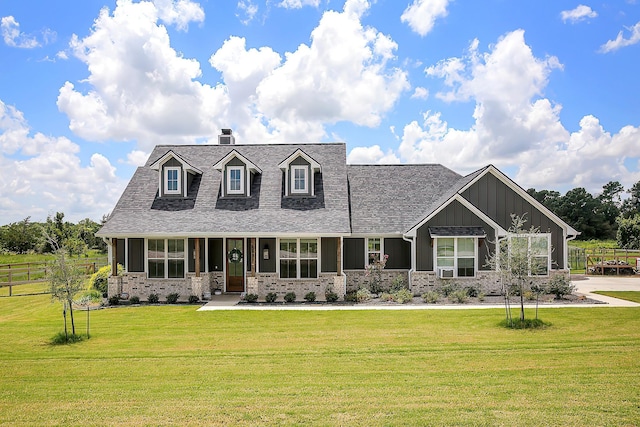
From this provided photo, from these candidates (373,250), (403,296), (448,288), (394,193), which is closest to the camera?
(403,296)

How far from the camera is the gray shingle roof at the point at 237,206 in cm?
1970

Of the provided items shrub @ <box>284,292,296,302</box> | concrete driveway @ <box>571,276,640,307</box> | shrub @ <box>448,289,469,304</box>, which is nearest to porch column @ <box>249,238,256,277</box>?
shrub @ <box>284,292,296,302</box>

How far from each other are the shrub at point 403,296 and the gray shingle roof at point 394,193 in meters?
3.40

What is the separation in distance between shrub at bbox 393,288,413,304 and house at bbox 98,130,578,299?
4.73ft

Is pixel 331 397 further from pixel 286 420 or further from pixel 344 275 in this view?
pixel 344 275

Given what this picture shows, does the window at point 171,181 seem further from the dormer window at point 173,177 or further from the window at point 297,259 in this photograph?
the window at point 297,259

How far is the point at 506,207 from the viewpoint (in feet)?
67.8

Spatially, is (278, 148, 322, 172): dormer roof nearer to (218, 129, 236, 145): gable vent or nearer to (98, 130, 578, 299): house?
(98, 130, 578, 299): house

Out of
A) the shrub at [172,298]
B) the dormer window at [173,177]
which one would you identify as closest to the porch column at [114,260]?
the shrub at [172,298]

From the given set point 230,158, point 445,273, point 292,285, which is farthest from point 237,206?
point 445,273

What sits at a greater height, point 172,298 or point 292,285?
point 292,285

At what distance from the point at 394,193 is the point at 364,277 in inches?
214

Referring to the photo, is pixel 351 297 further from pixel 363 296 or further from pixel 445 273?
pixel 445 273

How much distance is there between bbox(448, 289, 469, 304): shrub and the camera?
1795 centimetres
